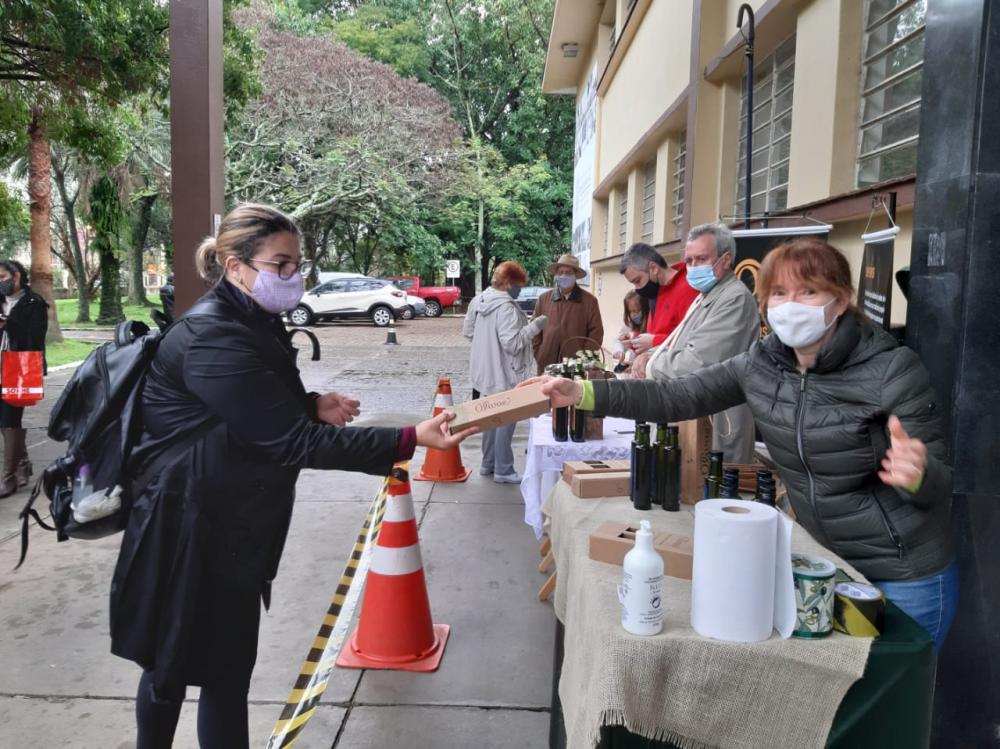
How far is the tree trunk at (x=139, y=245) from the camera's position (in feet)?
102

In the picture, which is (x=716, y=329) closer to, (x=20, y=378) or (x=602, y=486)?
(x=602, y=486)

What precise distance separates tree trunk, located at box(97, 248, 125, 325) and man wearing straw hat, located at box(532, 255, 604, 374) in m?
21.0

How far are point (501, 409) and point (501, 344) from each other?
4.06 m

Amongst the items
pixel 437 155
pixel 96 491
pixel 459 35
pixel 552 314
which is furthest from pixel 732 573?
pixel 459 35

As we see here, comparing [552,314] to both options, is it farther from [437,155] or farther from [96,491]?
[437,155]

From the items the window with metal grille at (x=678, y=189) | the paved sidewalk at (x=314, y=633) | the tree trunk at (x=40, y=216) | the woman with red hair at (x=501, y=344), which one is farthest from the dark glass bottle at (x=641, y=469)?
the tree trunk at (x=40, y=216)

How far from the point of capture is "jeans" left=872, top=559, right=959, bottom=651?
7.20 ft

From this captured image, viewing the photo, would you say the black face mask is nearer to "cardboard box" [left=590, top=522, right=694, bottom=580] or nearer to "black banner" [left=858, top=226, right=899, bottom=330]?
"black banner" [left=858, top=226, right=899, bottom=330]

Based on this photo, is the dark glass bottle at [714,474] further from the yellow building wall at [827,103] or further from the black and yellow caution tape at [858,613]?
the yellow building wall at [827,103]

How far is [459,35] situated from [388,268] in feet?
45.5

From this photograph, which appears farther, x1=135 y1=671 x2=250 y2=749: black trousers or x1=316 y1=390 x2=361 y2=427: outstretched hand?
x1=316 y1=390 x2=361 y2=427: outstretched hand

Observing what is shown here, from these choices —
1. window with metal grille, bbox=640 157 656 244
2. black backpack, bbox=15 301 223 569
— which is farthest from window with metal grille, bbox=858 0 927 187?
window with metal grille, bbox=640 157 656 244

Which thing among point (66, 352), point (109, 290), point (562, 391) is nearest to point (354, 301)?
point (109, 290)

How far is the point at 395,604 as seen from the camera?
3766mm
